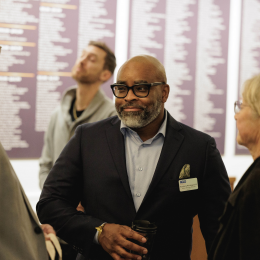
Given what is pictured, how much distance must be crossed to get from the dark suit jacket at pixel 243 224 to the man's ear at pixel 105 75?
211 cm

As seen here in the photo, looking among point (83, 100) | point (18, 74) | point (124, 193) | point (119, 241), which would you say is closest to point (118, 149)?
point (124, 193)

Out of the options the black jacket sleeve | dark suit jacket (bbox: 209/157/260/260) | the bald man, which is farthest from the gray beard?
dark suit jacket (bbox: 209/157/260/260)

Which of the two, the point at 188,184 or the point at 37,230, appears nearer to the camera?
the point at 37,230

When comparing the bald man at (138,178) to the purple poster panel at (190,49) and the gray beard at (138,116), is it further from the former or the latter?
the purple poster panel at (190,49)

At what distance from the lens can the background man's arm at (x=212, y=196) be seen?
176 centimetres

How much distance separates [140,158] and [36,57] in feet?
5.98

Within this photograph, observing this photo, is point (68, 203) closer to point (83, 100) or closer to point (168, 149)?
point (168, 149)

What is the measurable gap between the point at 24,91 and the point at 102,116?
0.81 meters

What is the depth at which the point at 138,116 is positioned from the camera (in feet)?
6.05

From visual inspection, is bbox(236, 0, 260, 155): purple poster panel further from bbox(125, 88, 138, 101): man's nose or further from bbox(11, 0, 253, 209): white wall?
bbox(125, 88, 138, 101): man's nose

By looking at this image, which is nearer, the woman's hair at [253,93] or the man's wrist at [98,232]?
the woman's hair at [253,93]

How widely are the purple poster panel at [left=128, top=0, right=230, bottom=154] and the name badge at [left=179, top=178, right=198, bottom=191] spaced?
190 centimetres

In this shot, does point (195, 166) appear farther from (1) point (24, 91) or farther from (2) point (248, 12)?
(2) point (248, 12)

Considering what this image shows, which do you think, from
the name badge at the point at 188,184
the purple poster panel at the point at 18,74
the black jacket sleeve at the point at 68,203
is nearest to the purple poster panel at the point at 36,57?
the purple poster panel at the point at 18,74
